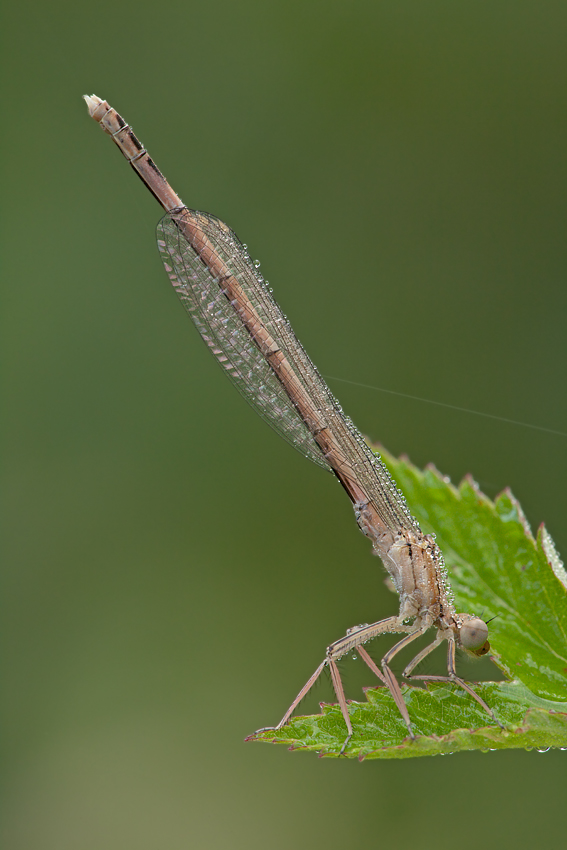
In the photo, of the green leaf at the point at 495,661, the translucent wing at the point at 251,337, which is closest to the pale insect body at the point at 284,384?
the translucent wing at the point at 251,337

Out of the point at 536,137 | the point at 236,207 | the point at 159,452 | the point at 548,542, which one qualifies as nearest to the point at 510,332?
the point at 536,137

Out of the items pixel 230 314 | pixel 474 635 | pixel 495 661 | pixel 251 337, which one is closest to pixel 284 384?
pixel 251 337

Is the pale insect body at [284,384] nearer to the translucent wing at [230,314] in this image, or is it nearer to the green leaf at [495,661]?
the translucent wing at [230,314]

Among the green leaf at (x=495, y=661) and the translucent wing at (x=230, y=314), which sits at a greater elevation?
the translucent wing at (x=230, y=314)

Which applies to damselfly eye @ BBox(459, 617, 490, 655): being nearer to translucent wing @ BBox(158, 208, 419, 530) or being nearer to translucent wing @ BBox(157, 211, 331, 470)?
translucent wing @ BBox(158, 208, 419, 530)

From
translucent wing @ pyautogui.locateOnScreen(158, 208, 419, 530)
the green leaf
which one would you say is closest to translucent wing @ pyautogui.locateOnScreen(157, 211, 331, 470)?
translucent wing @ pyautogui.locateOnScreen(158, 208, 419, 530)

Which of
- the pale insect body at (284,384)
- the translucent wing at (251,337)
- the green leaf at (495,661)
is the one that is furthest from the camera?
the translucent wing at (251,337)

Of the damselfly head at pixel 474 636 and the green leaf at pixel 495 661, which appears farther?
the damselfly head at pixel 474 636
